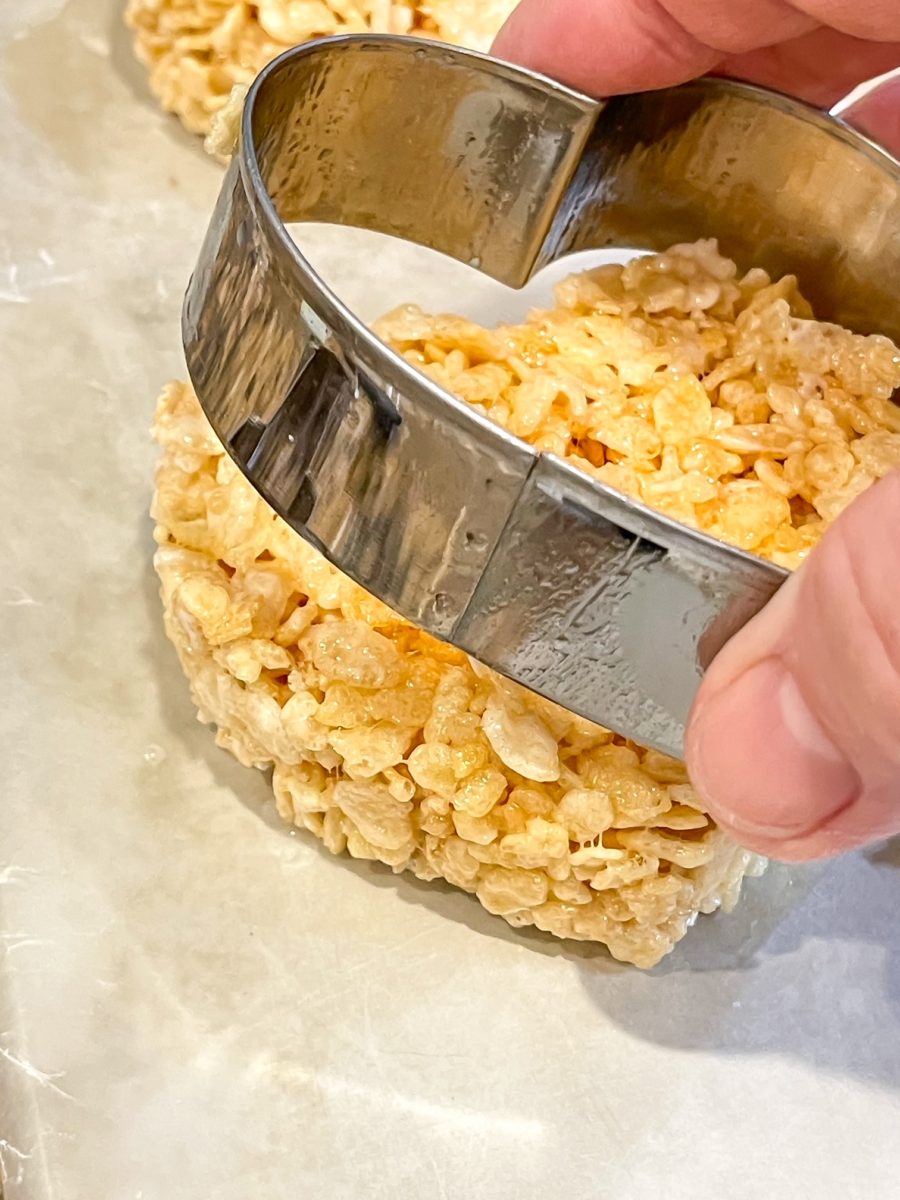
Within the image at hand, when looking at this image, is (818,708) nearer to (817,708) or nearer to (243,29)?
(817,708)

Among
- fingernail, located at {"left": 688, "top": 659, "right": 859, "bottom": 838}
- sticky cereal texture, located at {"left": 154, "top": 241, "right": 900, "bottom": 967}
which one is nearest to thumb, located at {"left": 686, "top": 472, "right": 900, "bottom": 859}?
fingernail, located at {"left": 688, "top": 659, "right": 859, "bottom": 838}

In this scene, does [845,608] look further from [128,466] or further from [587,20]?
[128,466]

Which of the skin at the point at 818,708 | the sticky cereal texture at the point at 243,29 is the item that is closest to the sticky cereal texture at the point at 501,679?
the skin at the point at 818,708

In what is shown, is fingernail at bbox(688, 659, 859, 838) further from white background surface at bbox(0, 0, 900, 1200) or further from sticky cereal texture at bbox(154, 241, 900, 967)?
white background surface at bbox(0, 0, 900, 1200)

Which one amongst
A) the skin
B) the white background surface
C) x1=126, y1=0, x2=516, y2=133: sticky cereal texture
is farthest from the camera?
x1=126, y1=0, x2=516, y2=133: sticky cereal texture

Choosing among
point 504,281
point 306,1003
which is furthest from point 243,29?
point 306,1003

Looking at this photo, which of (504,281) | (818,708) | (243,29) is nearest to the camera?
(818,708)

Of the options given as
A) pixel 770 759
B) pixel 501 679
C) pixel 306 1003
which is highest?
pixel 770 759
